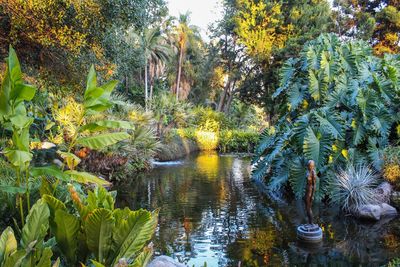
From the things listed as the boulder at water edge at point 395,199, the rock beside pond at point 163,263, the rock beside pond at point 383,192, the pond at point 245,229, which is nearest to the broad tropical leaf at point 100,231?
the rock beside pond at point 163,263

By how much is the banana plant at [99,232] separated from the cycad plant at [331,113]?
6.73m

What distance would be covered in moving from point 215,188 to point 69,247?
327 inches

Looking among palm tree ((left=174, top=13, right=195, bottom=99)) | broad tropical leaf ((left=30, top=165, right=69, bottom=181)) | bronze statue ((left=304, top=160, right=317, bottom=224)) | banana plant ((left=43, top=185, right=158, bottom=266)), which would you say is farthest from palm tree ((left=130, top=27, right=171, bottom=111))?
banana plant ((left=43, top=185, right=158, bottom=266))

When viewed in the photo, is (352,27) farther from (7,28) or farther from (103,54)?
(7,28)

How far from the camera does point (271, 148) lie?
11.7 metres

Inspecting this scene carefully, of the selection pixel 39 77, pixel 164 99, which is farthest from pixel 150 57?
pixel 39 77

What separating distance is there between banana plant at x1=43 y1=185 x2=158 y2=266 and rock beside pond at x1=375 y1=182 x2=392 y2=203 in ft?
22.6

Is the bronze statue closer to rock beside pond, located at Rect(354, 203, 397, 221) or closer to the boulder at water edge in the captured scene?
rock beside pond, located at Rect(354, 203, 397, 221)

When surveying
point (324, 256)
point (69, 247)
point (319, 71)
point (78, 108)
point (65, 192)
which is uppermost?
point (319, 71)

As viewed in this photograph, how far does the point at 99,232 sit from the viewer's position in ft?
10.3

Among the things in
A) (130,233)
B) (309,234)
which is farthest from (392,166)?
(130,233)

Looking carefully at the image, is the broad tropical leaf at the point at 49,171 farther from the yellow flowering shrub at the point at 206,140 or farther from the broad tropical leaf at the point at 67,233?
the yellow flowering shrub at the point at 206,140

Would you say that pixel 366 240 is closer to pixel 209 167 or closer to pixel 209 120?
pixel 209 167

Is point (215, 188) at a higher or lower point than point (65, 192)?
Answer: lower
